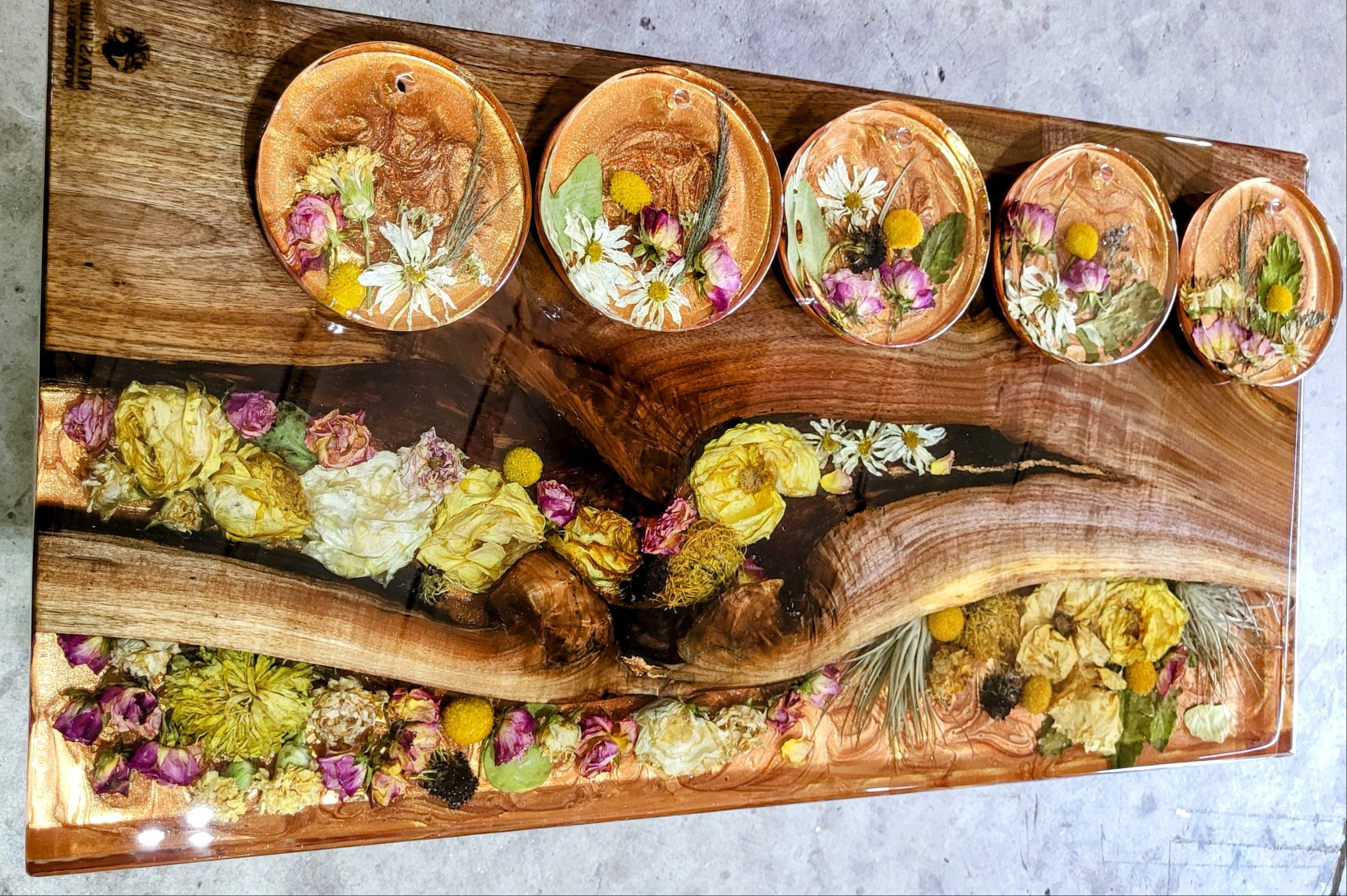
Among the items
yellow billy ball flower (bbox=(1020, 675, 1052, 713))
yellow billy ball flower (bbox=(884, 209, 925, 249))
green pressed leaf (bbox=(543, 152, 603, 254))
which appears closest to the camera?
green pressed leaf (bbox=(543, 152, 603, 254))

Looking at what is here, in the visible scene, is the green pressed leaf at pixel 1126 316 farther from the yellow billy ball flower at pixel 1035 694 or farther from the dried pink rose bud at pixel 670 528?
the dried pink rose bud at pixel 670 528

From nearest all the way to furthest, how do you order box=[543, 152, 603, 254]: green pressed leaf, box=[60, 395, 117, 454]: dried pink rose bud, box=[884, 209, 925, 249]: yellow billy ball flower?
box=[60, 395, 117, 454]: dried pink rose bud < box=[543, 152, 603, 254]: green pressed leaf < box=[884, 209, 925, 249]: yellow billy ball flower

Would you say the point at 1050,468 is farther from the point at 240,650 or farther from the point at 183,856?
the point at 183,856

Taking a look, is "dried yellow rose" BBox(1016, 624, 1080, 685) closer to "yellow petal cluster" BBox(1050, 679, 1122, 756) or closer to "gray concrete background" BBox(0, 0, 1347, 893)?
"yellow petal cluster" BBox(1050, 679, 1122, 756)

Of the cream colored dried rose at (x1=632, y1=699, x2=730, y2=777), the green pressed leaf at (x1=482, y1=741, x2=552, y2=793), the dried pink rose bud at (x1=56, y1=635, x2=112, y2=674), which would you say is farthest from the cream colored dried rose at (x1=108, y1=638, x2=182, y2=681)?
the cream colored dried rose at (x1=632, y1=699, x2=730, y2=777)

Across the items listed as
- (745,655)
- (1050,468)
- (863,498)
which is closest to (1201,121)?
(1050,468)

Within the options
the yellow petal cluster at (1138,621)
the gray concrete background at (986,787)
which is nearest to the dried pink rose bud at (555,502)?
the gray concrete background at (986,787)

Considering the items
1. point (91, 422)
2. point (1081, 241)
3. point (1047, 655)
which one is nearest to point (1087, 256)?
point (1081, 241)
